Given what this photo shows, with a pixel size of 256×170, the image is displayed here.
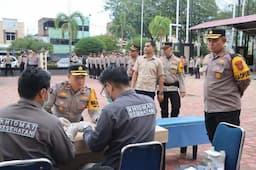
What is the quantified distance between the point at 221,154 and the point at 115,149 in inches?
28.8

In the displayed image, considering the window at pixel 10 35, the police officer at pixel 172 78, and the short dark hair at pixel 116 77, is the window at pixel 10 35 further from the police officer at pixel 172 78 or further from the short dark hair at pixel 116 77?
the short dark hair at pixel 116 77

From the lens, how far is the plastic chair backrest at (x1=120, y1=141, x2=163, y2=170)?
1.98 m

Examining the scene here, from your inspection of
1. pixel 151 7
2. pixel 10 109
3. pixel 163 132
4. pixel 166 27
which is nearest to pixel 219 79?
pixel 163 132

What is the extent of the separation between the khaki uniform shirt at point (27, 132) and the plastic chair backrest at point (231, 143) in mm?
1177

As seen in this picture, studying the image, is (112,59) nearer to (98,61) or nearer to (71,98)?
(98,61)

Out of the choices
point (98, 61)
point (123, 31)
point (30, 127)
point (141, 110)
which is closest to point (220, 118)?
point (141, 110)

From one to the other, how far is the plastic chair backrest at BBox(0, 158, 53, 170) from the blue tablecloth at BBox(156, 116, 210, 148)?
2221 millimetres

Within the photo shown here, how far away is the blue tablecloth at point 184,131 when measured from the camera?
3.88 m

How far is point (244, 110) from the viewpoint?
26.1 ft

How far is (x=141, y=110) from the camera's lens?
7.28 ft

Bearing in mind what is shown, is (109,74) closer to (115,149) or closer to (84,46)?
(115,149)

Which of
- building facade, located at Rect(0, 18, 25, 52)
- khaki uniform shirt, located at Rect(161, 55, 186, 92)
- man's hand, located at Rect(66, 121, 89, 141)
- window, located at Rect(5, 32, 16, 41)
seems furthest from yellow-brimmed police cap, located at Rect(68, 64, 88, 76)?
window, located at Rect(5, 32, 16, 41)

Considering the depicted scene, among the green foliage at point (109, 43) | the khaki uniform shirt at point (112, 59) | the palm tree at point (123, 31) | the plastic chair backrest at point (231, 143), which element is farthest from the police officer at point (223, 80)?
the palm tree at point (123, 31)

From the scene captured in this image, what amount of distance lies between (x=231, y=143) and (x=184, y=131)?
5.39ft
